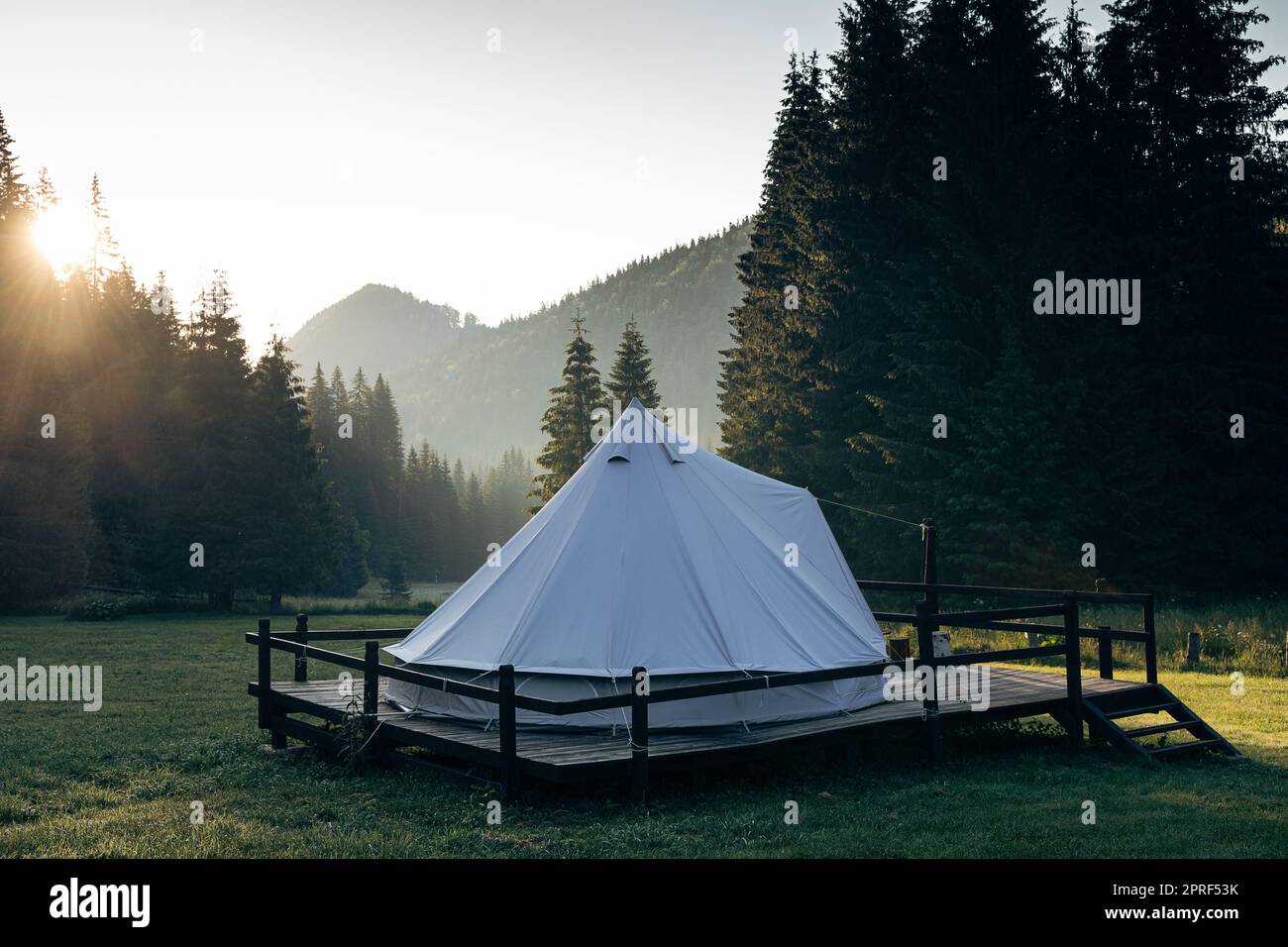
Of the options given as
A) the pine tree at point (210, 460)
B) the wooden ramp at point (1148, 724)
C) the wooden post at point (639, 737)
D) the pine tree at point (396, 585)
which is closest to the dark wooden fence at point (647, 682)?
the wooden post at point (639, 737)

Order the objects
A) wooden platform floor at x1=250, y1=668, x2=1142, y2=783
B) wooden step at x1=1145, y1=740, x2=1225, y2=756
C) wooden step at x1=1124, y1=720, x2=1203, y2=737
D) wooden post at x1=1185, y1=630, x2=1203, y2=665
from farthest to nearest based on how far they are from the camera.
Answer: wooden post at x1=1185, y1=630, x2=1203, y2=665 < wooden step at x1=1124, y1=720, x2=1203, y2=737 < wooden step at x1=1145, y1=740, x2=1225, y2=756 < wooden platform floor at x1=250, y1=668, x2=1142, y2=783

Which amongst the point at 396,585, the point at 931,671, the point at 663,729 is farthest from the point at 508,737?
the point at 396,585

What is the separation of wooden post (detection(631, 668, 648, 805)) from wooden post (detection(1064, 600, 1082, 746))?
217 inches

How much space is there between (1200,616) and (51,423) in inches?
1567

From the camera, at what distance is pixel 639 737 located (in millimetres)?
8859

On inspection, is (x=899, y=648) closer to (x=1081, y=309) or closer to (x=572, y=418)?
(x=1081, y=309)

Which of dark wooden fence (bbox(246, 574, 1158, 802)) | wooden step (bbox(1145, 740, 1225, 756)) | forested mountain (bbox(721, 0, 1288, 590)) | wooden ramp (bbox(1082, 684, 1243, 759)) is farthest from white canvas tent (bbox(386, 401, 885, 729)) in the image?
forested mountain (bbox(721, 0, 1288, 590))

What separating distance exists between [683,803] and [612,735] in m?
1.33

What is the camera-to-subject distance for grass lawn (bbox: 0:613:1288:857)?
7473mm

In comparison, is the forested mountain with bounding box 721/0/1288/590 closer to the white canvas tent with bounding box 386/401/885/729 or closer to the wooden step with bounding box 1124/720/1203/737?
the wooden step with bounding box 1124/720/1203/737

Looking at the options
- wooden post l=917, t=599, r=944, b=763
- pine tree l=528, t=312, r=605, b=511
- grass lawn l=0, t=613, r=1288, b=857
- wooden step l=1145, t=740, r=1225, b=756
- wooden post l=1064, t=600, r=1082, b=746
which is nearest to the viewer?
grass lawn l=0, t=613, r=1288, b=857

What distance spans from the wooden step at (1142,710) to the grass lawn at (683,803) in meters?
0.65

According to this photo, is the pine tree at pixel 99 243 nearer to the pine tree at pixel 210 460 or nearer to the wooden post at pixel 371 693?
the pine tree at pixel 210 460

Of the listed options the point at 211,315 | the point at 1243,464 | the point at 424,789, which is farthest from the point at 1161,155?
the point at 211,315
